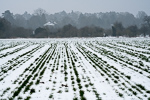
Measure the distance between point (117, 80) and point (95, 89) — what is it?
1.87m

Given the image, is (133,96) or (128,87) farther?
(128,87)

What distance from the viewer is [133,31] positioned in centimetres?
7375

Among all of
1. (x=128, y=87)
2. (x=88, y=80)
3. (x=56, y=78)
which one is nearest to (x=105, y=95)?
(x=128, y=87)

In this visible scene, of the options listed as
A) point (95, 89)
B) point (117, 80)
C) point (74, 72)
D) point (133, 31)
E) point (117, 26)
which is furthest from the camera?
point (117, 26)

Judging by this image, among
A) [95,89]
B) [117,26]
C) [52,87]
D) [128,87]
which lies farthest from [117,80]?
[117,26]

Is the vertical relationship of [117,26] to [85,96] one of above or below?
above

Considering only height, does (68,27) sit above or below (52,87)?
above

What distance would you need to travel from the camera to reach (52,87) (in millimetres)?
8445

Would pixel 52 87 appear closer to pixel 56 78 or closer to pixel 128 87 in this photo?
pixel 56 78

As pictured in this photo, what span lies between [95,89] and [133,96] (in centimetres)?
172

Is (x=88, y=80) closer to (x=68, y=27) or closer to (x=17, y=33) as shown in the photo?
(x=68, y=27)

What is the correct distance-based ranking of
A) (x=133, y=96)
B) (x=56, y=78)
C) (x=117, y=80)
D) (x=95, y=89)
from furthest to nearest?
1. (x=56, y=78)
2. (x=117, y=80)
3. (x=95, y=89)
4. (x=133, y=96)

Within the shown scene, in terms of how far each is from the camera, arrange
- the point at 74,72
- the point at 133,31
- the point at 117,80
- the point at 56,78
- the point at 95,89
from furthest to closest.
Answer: the point at 133,31 → the point at 74,72 → the point at 56,78 → the point at 117,80 → the point at 95,89

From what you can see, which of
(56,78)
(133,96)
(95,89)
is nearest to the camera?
(133,96)
